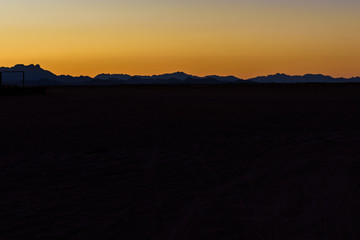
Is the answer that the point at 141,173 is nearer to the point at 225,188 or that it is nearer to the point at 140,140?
the point at 225,188

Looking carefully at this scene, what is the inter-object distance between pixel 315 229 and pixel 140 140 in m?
7.43

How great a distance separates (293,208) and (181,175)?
95.5 inches

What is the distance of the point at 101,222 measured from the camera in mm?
5125

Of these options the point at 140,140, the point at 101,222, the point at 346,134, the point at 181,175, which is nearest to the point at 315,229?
the point at 101,222

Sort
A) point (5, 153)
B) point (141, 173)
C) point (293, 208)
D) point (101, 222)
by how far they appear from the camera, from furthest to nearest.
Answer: point (5, 153) → point (141, 173) → point (293, 208) → point (101, 222)

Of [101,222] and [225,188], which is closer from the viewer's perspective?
[101,222]

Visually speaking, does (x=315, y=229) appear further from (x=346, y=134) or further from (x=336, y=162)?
(x=346, y=134)

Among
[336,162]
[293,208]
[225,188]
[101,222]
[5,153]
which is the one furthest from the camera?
[5,153]

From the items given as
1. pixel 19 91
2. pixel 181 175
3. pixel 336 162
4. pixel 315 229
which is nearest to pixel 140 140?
pixel 181 175

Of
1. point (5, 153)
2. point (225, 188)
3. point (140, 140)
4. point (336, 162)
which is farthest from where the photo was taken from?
point (140, 140)

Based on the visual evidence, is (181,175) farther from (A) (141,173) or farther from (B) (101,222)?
(B) (101,222)

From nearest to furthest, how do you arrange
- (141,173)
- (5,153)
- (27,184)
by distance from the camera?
(27,184)
(141,173)
(5,153)

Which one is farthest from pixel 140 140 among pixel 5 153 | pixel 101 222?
pixel 101 222

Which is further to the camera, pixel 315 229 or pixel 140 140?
pixel 140 140
